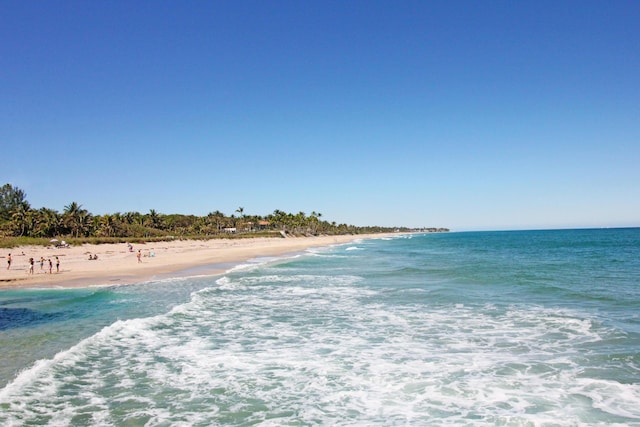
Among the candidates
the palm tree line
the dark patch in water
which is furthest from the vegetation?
the dark patch in water

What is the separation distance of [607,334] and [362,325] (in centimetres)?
784

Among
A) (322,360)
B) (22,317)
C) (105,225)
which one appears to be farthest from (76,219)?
(322,360)

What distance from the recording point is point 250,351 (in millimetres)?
11672

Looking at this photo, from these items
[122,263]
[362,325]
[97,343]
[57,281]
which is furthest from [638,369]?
[122,263]

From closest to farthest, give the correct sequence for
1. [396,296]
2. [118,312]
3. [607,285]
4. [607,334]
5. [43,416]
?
[43,416]
[607,334]
[118,312]
[396,296]
[607,285]

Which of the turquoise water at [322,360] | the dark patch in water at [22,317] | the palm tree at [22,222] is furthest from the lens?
the palm tree at [22,222]

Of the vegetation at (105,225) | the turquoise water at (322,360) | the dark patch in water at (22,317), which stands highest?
the vegetation at (105,225)

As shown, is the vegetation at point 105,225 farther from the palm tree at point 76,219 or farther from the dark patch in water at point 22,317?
the dark patch in water at point 22,317

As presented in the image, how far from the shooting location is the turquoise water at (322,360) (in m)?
7.72

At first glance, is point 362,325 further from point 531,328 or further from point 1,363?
point 1,363

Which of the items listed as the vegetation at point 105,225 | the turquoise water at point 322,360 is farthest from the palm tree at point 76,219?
the turquoise water at point 322,360

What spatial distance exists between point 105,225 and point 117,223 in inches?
180

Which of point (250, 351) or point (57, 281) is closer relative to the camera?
point (250, 351)

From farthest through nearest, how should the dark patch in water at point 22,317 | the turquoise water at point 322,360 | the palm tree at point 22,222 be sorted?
the palm tree at point 22,222 → the dark patch in water at point 22,317 → the turquoise water at point 322,360
